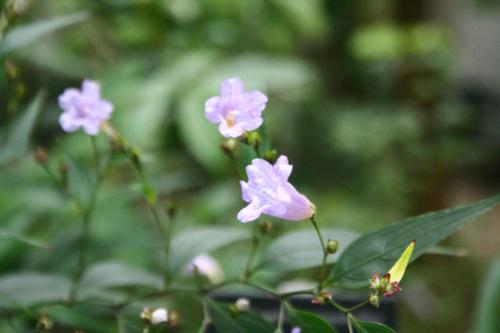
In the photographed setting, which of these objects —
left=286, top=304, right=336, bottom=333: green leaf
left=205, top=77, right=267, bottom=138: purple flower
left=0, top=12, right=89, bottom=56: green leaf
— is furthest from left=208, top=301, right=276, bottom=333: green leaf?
left=0, top=12, right=89, bottom=56: green leaf

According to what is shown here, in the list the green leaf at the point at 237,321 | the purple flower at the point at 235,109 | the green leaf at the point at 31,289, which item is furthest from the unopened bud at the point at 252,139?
the green leaf at the point at 31,289

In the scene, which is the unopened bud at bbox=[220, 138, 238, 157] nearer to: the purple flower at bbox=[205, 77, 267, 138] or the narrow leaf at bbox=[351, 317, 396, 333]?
the purple flower at bbox=[205, 77, 267, 138]

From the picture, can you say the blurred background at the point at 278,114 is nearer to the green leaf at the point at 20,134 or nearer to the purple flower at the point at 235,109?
the green leaf at the point at 20,134

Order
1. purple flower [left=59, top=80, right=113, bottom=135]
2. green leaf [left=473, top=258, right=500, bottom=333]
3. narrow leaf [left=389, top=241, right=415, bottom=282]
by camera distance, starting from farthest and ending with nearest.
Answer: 1. green leaf [left=473, top=258, right=500, bottom=333]
2. purple flower [left=59, top=80, right=113, bottom=135]
3. narrow leaf [left=389, top=241, right=415, bottom=282]

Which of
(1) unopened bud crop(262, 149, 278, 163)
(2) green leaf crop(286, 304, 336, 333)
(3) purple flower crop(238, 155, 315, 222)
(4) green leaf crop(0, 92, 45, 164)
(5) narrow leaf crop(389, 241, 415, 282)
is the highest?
(4) green leaf crop(0, 92, 45, 164)

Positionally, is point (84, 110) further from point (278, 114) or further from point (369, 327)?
point (278, 114)

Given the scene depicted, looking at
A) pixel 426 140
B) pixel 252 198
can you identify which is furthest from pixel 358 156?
pixel 252 198

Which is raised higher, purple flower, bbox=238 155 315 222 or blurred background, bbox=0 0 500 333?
blurred background, bbox=0 0 500 333
